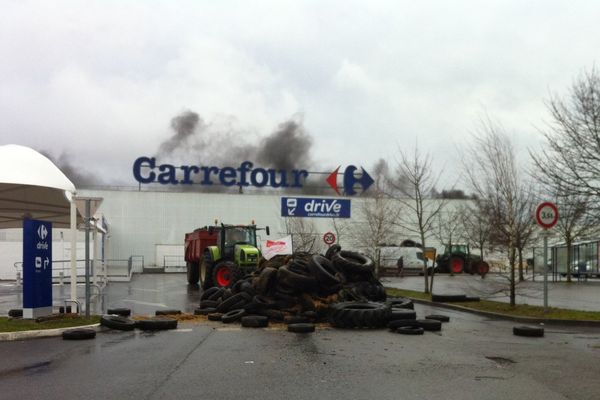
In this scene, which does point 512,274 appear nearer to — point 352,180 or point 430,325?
point 430,325

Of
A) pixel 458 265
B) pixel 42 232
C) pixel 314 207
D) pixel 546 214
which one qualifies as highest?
pixel 314 207

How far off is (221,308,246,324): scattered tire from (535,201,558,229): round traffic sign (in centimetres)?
788

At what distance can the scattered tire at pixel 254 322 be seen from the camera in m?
12.9

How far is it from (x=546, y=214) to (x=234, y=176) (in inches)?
1645

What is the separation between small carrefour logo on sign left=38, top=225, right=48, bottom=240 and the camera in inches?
543

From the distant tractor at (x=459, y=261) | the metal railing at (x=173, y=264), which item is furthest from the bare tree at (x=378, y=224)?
the metal railing at (x=173, y=264)

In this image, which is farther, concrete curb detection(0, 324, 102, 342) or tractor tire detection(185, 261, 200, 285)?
tractor tire detection(185, 261, 200, 285)

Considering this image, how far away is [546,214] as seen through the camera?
49.5ft

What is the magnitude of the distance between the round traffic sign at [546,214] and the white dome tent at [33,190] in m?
11.5

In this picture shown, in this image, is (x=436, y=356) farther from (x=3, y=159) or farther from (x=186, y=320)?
(x=3, y=159)

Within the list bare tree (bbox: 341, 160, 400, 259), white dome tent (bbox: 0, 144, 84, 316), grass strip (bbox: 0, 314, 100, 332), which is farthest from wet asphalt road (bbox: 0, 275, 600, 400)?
bare tree (bbox: 341, 160, 400, 259)

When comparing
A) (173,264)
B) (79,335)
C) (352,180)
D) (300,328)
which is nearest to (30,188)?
(79,335)

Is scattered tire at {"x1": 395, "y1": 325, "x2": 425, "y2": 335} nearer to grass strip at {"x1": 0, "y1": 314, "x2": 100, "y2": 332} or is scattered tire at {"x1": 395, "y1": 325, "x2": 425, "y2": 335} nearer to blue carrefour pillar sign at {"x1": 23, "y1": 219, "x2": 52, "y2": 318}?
grass strip at {"x1": 0, "y1": 314, "x2": 100, "y2": 332}

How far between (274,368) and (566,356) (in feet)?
15.7
